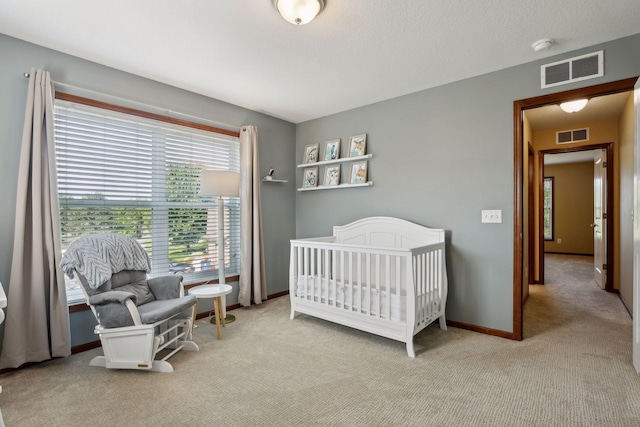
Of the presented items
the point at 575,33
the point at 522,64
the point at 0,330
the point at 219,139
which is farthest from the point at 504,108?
the point at 0,330

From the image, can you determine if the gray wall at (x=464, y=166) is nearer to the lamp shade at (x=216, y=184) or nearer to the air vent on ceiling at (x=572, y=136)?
the lamp shade at (x=216, y=184)

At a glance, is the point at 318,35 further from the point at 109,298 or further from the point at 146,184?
the point at 109,298

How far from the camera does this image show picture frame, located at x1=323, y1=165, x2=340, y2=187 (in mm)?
3844

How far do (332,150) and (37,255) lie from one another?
2.97 m

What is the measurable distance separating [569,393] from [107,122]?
3945mm

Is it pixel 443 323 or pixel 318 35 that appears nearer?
pixel 318 35

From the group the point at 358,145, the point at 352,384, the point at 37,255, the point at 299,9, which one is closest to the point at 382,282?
the point at 352,384

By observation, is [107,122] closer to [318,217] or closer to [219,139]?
[219,139]

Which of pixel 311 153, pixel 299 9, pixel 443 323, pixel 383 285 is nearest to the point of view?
pixel 299 9

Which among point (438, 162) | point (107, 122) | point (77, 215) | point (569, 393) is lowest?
point (569, 393)

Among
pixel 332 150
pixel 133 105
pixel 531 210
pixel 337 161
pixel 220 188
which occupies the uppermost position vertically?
pixel 133 105

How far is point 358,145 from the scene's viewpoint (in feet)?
11.9

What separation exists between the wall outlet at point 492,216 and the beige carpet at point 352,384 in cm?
103

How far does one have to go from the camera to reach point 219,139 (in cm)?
356
